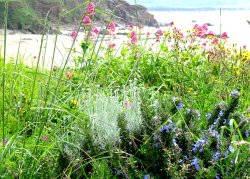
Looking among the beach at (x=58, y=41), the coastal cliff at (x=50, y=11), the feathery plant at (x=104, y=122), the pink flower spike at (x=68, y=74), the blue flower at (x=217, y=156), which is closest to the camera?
the blue flower at (x=217, y=156)

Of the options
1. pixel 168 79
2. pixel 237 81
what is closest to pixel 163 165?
pixel 237 81

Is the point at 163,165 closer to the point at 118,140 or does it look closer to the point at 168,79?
the point at 118,140

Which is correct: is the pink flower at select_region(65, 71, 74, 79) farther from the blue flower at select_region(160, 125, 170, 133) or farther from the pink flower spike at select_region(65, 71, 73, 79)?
the blue flower at select_region(160, 125, 170, 133)

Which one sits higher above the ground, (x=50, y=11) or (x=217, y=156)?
(x=50, y=11)

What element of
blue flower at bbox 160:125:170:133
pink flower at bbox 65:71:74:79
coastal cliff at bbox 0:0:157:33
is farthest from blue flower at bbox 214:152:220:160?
pink flower at bbox 65:71:74:79

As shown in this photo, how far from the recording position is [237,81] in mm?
3906

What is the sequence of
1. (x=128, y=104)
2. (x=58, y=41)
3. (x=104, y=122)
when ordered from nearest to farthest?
(x=104, y=122), (x=128, y=104), (x=58, y=41)

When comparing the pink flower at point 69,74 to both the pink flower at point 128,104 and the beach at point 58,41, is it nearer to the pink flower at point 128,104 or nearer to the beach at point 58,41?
the beach at point 58,41

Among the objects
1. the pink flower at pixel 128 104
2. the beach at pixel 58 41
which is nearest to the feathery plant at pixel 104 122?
the pink flower at pixel 128 104

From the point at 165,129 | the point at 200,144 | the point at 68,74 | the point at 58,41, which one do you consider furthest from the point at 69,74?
the point at 58,41

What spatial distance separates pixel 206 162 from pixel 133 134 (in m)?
0.42

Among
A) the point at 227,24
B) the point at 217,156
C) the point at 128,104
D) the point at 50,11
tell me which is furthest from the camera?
the point at 227,24

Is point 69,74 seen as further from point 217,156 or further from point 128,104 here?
point 217,156

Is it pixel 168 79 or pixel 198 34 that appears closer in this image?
pixel 168 79
